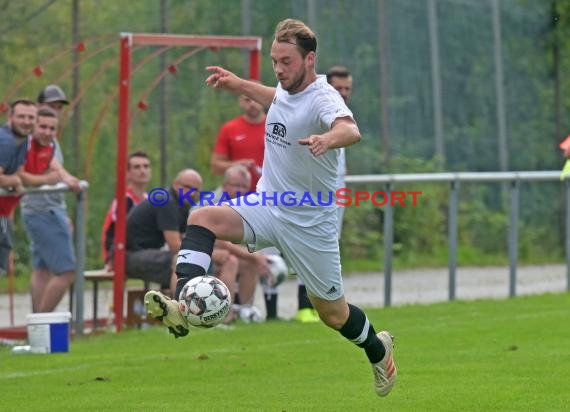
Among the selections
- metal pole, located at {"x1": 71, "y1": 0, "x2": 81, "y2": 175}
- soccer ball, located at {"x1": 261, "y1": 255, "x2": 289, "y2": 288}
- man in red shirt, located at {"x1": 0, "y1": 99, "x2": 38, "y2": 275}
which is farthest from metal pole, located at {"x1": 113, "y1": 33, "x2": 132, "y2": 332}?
metal pole, located at {"x1": 71, "y1": 0, "x2": 81, "y2": 175}

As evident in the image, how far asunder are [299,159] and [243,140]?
641 cm

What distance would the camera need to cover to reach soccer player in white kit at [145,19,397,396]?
338 inches

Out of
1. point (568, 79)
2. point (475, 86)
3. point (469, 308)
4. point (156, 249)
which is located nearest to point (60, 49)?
point (156, 249)

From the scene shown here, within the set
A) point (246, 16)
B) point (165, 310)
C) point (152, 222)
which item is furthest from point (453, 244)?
point (165, 310)

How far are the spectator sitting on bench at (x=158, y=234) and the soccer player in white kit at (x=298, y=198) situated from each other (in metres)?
5.21

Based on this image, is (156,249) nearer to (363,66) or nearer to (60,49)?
(60,49)

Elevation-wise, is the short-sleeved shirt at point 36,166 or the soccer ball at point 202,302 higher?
the short-sleeved shirt at point 36,166

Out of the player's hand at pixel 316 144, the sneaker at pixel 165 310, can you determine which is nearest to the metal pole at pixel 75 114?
the sneaker at pixel 165 310

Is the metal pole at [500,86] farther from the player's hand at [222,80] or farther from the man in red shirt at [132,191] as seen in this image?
the player's hand at [222,80]

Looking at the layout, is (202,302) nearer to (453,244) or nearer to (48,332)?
(48,332)

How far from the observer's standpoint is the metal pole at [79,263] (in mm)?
13625

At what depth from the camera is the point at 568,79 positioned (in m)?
24.8

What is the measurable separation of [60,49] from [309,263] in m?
10.1

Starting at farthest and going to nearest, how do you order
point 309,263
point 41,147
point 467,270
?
1. point 467,270
2. point 41,147
3. point 309,263
